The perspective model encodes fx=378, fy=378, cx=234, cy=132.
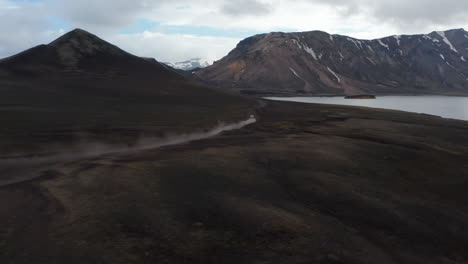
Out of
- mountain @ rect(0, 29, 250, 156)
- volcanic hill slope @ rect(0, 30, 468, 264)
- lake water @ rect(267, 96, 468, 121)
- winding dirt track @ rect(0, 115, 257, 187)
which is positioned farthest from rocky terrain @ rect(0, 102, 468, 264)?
Result: lake water @ rect(267, 96, 468, 121)

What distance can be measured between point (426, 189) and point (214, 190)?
8.55 metres

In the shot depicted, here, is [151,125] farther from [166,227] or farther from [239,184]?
[166,227]

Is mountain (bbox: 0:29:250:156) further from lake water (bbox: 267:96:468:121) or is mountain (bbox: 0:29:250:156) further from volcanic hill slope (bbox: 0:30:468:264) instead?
lake water (bbox: 267:96:468:121)

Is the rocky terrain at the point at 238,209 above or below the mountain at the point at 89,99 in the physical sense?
below

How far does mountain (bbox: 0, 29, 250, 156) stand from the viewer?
79.3ft

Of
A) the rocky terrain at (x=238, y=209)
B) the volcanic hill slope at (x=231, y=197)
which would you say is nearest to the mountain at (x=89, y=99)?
the volcanic hill slope at (x=231, y=197)

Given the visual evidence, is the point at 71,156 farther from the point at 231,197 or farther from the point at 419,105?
the point at 419,105

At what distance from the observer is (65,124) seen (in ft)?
85.9

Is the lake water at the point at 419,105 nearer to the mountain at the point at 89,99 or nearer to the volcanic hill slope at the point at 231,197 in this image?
the mountain at the point at 89,99

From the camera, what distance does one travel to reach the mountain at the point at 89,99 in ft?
79.3

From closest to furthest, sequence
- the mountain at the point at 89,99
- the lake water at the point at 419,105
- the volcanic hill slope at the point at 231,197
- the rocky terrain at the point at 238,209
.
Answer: the rocky terrain at the point at 238,209, the volcanic hill slope at the point at 231,197, the mountain at the point at 89,99, the lake water at the point at 419,105

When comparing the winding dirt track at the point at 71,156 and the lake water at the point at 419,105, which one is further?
the lake water at the point at 419,105

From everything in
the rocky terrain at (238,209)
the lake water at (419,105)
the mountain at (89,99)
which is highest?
the mountain at (89,99)

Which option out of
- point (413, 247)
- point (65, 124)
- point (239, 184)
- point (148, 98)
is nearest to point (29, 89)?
point (148, 98)
